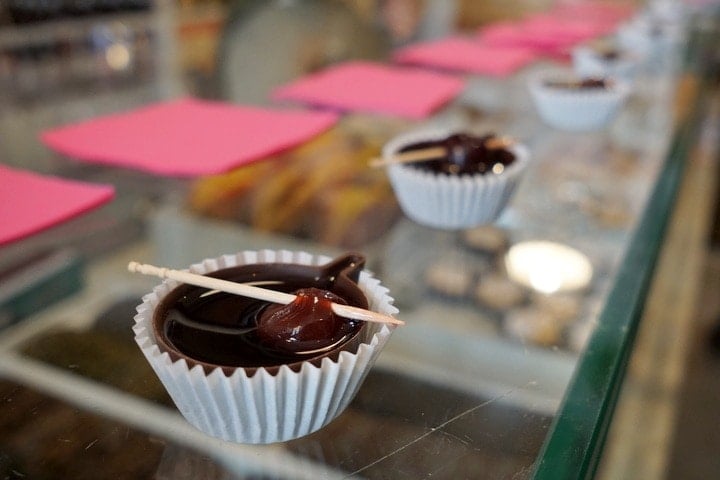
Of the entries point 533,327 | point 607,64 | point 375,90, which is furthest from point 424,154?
point 607,64

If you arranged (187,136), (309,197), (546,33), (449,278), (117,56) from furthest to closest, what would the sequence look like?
(546,33) → (117,56) → (187,136) → (309,197) → (449,278)

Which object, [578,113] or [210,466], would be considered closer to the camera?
[210,466]

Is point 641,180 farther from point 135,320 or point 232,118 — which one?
point 135,320

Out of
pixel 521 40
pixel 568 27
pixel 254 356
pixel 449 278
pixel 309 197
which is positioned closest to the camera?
pixel 254 356

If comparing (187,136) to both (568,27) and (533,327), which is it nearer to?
(533,327)

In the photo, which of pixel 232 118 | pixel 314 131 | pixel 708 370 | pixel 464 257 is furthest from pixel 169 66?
pixel 708 370

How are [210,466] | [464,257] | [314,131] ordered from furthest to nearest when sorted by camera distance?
[314,131] < [464,257] < [210,466]

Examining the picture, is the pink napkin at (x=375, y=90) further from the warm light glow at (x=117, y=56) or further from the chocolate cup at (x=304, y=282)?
the chocolate cup at (x=304, y=282)
